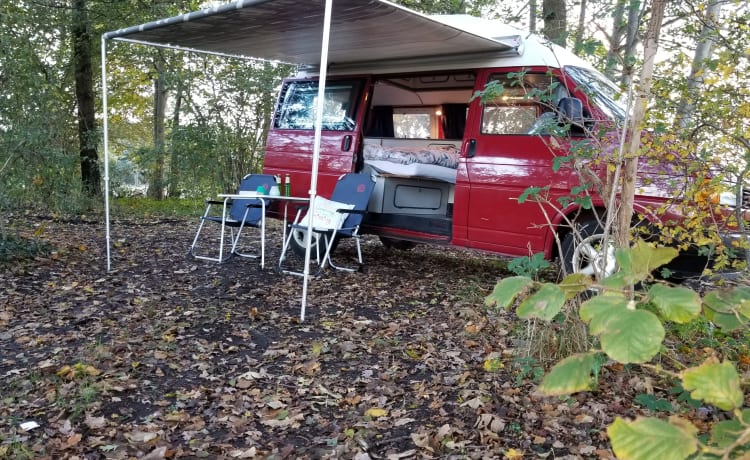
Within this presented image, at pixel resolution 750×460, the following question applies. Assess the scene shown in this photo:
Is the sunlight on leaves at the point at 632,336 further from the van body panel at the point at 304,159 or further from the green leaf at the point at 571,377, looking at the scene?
the van body panel at the point at 304,159

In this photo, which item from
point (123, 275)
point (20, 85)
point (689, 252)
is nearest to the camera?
point (689, 252)

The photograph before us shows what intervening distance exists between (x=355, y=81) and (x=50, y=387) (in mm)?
4300

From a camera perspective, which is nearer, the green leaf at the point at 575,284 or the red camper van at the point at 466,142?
the green leaf at the point at 575,284

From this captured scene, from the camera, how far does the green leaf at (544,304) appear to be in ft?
3.52

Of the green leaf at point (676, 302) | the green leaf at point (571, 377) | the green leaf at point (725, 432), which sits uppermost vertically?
the green leaf at point (676, 302)

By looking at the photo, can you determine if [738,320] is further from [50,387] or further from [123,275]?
[123,275]

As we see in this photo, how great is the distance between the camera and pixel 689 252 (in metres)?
4.07

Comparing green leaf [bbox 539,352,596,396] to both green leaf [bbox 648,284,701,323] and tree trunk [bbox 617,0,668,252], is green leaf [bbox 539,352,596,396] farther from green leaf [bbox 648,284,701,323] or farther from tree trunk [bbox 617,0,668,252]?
tree trunk [bbox 617,0,668,252]

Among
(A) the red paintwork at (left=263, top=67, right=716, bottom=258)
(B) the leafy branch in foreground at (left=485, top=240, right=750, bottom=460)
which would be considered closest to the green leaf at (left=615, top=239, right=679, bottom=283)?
(B) the leafy branch in foreground at (left=485, top=240, right=750, bottom=460)

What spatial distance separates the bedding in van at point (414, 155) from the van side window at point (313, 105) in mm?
396

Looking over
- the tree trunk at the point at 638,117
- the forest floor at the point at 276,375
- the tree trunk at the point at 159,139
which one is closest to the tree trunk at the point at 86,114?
the tree trunk at the point at 159,139

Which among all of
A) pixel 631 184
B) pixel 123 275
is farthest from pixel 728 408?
pixel 123 275

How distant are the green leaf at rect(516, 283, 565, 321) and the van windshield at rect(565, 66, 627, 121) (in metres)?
3.30

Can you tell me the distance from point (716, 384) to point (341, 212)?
466 cm
